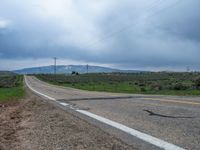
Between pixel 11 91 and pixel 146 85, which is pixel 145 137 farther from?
pixel 146 85

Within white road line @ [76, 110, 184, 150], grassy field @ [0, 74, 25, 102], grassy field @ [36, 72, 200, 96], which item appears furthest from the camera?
grassy field @ [36, 72, 200, 96]

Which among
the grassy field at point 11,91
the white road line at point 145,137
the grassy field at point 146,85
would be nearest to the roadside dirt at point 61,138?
the white road line at point 145,137

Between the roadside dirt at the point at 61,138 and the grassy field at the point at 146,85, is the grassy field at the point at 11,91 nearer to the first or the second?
the grassy field at the point at 146,85

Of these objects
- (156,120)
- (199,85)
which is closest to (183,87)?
(199,85)

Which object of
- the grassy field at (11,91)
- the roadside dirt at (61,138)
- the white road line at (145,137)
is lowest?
the grassy field at (11,91)

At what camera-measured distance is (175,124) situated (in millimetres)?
8242

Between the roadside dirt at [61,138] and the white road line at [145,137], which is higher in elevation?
the white road line at [145,137]

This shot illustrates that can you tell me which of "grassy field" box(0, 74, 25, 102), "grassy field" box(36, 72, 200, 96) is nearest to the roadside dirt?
"grassy field" box(0, 74, 25, 102)

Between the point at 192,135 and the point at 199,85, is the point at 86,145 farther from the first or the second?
the point at 199,85

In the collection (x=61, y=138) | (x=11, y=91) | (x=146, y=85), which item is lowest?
(x=11, y=91)

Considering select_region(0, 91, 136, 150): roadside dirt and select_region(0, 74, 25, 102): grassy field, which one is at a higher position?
select_region(0, 91, 136, 150): roadside dirt

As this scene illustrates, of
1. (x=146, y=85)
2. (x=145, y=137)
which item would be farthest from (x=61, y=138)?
(x=146, y=85)

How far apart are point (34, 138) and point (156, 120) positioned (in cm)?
341

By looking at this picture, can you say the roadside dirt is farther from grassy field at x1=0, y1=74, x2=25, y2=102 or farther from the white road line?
grassy field at x1=0, y1=74, x2=25, y2=102
